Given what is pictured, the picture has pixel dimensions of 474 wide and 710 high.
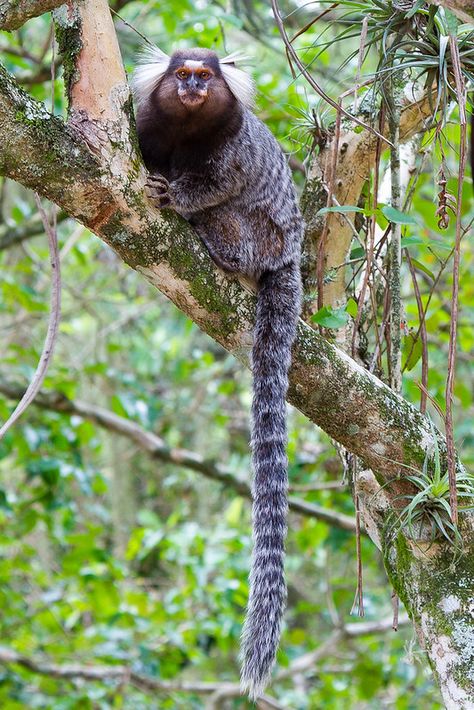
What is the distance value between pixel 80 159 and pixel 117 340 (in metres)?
A: 5.25

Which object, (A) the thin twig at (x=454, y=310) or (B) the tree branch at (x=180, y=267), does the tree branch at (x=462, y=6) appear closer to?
(A) the thin twig at (x=454, y=310)

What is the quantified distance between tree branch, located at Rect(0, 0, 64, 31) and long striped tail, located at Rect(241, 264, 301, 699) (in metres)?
0.95

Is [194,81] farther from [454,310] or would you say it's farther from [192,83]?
[454,310]

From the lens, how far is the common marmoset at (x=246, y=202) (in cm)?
237

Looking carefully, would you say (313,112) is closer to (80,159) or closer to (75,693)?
(80,159)

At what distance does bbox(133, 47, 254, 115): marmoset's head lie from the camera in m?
2.93

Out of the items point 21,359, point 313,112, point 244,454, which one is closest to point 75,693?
point 21,359

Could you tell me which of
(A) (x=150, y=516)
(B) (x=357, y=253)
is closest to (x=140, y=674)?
(A) (x=150, y=516)

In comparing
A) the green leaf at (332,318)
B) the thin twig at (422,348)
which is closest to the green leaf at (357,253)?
the thin twig at (422,348)

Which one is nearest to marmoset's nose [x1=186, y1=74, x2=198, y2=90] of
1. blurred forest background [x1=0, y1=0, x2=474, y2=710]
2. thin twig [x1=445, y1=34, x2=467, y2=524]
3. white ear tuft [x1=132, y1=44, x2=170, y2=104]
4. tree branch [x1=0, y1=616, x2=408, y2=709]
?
white ear tuft [x1=132, y1=44, x2=170, y2=104]

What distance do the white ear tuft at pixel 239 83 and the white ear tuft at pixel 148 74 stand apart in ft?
0.76

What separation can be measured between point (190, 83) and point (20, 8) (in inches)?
46.3

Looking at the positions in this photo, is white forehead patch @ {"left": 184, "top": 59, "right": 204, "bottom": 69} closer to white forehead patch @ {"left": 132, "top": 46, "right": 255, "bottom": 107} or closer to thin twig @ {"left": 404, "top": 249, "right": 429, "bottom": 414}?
white forehead patch @ {"left": 132, "top": 46, "right": 255, "bottom": 107}

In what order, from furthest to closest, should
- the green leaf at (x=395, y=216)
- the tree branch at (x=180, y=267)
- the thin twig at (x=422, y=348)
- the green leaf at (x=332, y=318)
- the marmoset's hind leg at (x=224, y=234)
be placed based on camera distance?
1. the marmoset's hind leg at (x=224, y=234)
2. the thin twig at (x=422, y=348)
3. the green leaf at (x=332, y=318)
4. the green leaf at (x=395, y=216)
5. the tree branch at (x=180, y=267)
